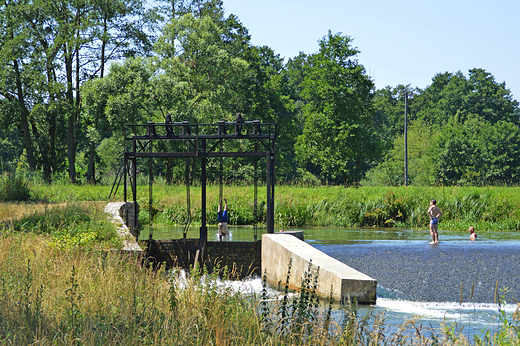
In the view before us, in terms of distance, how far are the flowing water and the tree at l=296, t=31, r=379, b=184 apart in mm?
23972

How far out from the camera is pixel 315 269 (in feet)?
30.2

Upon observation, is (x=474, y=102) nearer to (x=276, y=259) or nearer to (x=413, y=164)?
(x=413, y=164)

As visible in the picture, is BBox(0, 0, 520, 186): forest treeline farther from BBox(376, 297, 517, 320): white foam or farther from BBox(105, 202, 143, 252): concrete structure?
BBox(376, 297, 517, 320): white foam

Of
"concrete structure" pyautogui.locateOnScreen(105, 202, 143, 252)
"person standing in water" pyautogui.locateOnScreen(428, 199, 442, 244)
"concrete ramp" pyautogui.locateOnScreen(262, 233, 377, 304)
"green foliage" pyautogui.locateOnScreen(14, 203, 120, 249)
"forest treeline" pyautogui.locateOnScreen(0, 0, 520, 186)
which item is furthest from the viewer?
"forest treeline" pyautogui.locateOnScreen(0, 0, 520, 186)

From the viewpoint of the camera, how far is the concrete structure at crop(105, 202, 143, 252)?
10.5 m

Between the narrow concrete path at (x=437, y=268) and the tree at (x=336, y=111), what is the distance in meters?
27.1

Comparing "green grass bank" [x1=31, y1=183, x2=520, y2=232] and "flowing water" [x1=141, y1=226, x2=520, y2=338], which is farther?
"green grass bank" [x1=31, y1=183, x2=520, y2=232]

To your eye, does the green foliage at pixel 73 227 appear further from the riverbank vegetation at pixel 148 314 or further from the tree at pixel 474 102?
the tree at pixel 474 102

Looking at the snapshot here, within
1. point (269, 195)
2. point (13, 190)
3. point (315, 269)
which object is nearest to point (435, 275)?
point (315, 269)

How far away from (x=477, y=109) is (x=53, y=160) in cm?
5357

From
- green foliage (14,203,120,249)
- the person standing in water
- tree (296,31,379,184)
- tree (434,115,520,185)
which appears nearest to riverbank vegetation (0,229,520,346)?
green foliage (14,203,120,249)

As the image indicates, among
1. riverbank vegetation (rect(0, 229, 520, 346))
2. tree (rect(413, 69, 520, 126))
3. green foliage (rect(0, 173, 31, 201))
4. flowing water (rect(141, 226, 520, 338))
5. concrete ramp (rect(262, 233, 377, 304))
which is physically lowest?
flowing water (rect(141, 226, 520, 338))

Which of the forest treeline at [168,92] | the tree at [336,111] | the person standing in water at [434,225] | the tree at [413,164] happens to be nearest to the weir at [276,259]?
the person standing in water at [434,225]

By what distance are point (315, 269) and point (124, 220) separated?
7.79 metres
